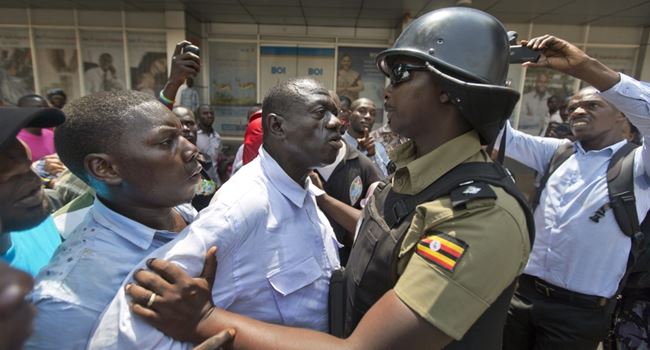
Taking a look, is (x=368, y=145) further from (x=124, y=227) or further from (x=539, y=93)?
(x=539, y=93)

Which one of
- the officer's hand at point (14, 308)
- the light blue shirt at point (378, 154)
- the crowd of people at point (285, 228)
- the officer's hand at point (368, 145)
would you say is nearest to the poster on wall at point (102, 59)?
the light blue shirt at point (378, 154)

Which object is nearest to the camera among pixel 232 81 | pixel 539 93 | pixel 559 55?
pixel 559 55

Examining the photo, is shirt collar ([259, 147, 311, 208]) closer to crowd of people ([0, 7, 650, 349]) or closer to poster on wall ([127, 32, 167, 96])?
crowd of people ([0, 7, 650, 349])

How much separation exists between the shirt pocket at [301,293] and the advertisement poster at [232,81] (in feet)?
30.7

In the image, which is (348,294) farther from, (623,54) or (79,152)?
(623,54)

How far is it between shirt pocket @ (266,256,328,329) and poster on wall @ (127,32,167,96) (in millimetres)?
9441

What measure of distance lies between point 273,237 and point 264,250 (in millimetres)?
59

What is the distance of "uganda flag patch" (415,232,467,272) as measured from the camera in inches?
36.7

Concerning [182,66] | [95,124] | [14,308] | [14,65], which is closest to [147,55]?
[14,65]

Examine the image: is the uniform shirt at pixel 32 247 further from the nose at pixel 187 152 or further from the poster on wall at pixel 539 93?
the poster on wall at pixel 539 93

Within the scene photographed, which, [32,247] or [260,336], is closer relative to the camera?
[260,336]

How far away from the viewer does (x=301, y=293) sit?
1355mm

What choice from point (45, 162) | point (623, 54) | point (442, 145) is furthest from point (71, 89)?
point (623, 54)

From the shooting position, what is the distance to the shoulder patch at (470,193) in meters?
0.99
